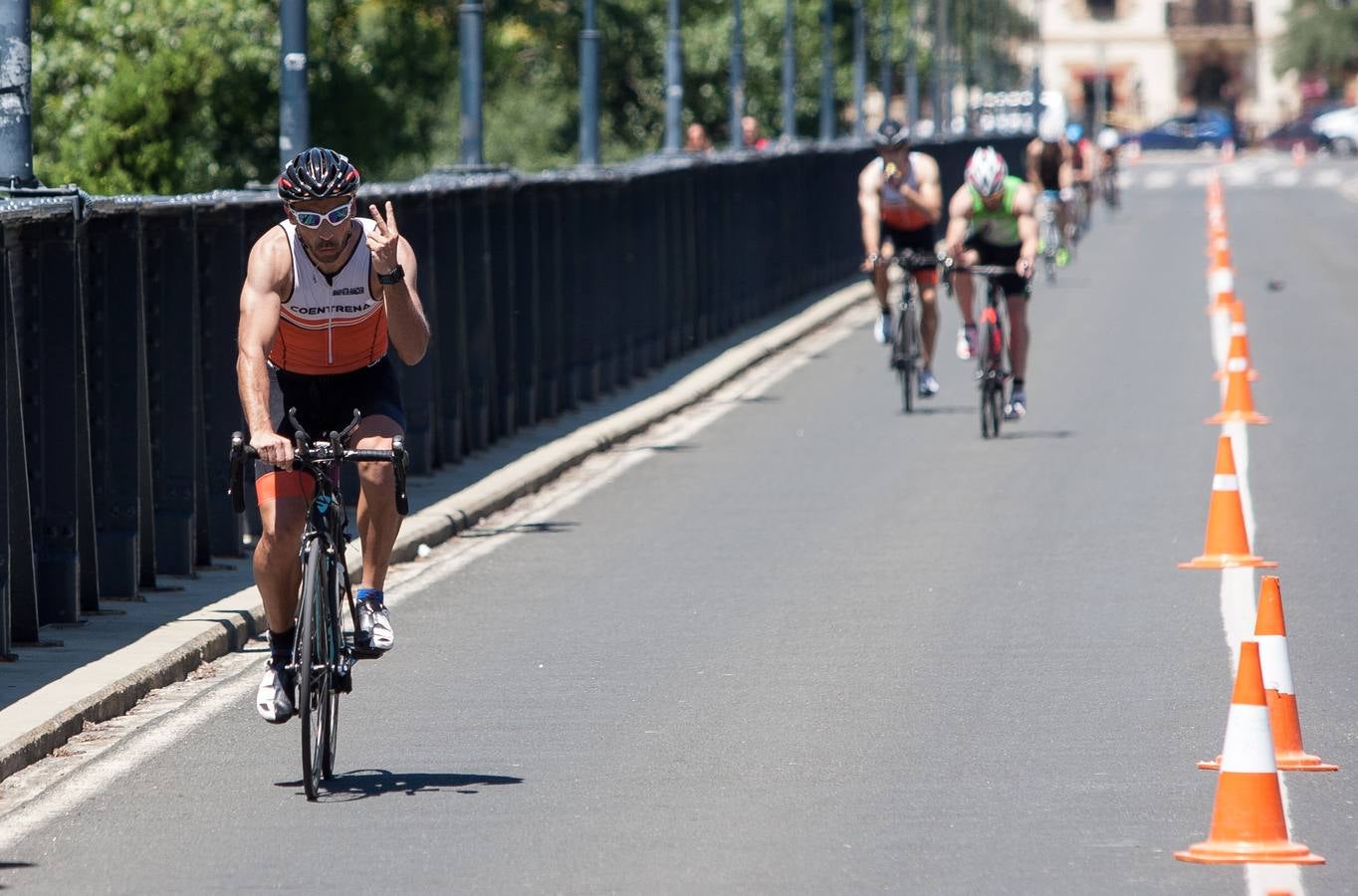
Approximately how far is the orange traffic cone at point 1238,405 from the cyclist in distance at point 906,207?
2.00 metres

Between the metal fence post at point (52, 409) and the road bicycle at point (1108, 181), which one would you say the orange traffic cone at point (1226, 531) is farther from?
the road bicycle at point (1108, 181)

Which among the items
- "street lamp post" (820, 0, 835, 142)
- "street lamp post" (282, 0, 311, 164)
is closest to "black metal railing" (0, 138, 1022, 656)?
"street lamp post" (282, 0, 311, 164)

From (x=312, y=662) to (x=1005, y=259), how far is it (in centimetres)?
1158

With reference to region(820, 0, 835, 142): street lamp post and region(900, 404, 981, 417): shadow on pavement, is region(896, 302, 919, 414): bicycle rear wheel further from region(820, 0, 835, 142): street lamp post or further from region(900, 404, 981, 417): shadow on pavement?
region(820, 0, 835, 142): street lamp post

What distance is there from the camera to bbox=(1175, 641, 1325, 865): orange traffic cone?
7031 mm

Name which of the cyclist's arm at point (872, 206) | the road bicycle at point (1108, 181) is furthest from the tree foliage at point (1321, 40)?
the cyclist's arm at point (872, 206)

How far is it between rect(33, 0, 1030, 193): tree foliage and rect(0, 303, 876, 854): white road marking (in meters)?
10.5

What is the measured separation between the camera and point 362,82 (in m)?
47.4

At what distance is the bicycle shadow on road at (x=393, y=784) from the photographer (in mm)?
8094

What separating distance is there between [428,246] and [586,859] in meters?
9.07

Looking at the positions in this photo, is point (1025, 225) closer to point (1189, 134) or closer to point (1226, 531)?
point (1226, 531)

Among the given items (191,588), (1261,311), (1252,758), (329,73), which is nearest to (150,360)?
(191,588)

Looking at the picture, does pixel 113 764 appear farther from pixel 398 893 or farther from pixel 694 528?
pixel 694 528

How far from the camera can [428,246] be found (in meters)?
16.0
